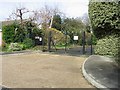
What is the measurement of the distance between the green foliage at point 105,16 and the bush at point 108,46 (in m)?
0.54

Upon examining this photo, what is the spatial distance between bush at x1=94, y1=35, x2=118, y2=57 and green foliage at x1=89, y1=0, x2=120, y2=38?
1.78ft

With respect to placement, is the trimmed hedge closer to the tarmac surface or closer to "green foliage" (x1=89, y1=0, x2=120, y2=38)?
"green foliage" (x1=89, y1=0, x2=120, y2=38)

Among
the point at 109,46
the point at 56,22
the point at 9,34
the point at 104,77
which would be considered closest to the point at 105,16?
the point at 109,46

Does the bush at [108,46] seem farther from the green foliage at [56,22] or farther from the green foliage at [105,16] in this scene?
the green foliage at [56,22]

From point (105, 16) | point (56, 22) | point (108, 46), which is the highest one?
point (56, 22)

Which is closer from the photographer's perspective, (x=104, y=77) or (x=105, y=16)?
(x=104, y=77)

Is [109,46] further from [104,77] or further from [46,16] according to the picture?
[46,16]

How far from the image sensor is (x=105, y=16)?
1160cm

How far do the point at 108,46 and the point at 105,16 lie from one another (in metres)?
2.12

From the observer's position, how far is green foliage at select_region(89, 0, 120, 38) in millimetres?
11213

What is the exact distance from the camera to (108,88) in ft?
23.5

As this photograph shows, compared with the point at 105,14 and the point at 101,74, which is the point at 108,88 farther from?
the point at 105,14

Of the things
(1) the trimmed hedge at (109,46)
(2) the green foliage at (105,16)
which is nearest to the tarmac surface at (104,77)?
(1) the trimmed hedge at (109,46)

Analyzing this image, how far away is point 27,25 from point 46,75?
2079cm
